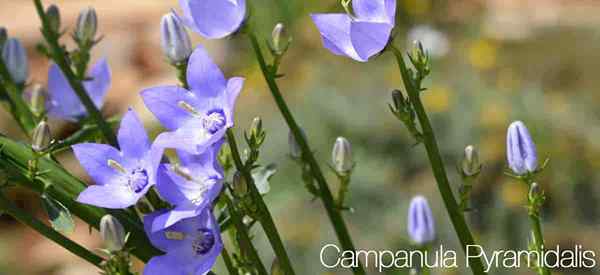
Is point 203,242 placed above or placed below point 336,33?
below

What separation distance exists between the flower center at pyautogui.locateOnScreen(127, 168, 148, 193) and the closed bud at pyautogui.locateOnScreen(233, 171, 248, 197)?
0.12m

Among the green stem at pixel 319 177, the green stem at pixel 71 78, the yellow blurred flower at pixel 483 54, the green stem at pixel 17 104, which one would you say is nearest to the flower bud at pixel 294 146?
the green stem at pixel 319 177

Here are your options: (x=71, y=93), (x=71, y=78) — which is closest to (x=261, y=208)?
(x=71, y=78)

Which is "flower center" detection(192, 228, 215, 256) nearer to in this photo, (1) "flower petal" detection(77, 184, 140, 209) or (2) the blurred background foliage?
(1) "flower petal" detection(77, 184, 140, 209)

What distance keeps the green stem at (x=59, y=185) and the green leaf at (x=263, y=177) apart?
14 cm

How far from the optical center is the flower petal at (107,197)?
3.41 ft

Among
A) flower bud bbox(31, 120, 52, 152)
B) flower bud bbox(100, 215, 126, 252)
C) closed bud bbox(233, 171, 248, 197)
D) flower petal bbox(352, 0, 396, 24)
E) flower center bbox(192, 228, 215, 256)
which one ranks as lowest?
flower center bbox(192, 228, 215, 256)

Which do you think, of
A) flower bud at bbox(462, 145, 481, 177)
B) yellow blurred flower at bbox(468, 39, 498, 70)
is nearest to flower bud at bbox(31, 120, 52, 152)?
flower bud at bbox(462, 145, 481, 177)

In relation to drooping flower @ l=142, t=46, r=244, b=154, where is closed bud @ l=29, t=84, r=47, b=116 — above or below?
below

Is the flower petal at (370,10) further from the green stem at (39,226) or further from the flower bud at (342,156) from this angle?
the green stem at (39,226)

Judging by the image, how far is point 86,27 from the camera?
4.67 ft

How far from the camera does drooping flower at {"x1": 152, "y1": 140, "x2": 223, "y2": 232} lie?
103cm

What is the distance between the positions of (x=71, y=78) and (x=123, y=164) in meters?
0.21

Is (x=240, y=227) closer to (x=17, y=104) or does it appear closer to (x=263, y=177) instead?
(x=263, y=177)
